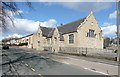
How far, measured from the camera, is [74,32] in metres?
55.8

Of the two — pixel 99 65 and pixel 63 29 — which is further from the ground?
pixel 63 29

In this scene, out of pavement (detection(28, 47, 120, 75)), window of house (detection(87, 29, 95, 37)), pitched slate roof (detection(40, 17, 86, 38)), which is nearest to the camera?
pavement (detection(28, 47, 120, 75))

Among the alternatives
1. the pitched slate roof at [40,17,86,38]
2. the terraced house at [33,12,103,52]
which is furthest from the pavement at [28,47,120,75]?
the pitched slate roof at [40,17,86,38]

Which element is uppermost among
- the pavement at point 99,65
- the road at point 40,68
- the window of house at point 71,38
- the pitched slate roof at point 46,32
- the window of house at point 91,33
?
the pitched slate roof at point 46,32

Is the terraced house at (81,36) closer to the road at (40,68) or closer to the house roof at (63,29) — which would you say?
the house roof at (63,29)

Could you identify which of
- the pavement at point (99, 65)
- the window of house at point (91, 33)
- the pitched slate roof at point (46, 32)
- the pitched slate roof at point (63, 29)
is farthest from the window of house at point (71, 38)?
the pavement at point (99, 65)

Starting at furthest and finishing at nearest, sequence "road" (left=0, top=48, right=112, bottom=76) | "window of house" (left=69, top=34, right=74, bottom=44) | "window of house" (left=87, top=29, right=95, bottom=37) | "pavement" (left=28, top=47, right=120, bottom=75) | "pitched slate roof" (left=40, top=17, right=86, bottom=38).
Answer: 1. "pitched slate roof" (left=40, top=17, right=86, bottom=38)
2. "window of house" (left=87, top=29, right=95, bottom=37)
3. "window of house" (left=69, top=34, right=74, bottom=44)
4. "pavement" (left=28, top=47, right=120, bottom=75)
5. "road" (left=0, top=48, right=112, bottom=76)

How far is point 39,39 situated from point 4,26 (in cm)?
5975

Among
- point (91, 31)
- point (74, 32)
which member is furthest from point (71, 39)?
point (91, 31)

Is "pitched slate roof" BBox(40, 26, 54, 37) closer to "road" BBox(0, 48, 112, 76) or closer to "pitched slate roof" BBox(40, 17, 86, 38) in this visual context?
"pitched slate roof" BBox(40, 17, 86, 38)

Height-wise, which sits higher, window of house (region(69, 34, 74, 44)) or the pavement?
window of house (region(69, 34, 74, 44))

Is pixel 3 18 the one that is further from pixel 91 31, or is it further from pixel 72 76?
pixel 91 31

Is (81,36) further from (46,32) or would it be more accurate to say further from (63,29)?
(46,32)

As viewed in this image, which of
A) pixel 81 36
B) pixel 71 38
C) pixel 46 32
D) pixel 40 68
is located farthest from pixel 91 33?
pixel 40 68
